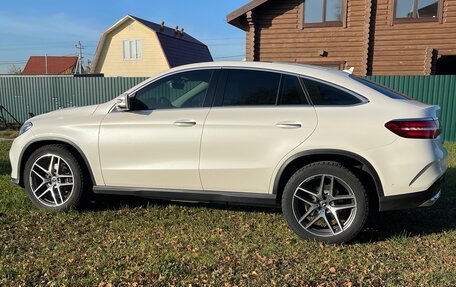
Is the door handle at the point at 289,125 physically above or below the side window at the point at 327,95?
below

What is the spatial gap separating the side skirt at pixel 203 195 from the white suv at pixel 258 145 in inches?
0.4

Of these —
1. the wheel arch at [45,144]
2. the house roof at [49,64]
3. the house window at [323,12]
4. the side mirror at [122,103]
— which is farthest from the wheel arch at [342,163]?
the house roof at [49,64]

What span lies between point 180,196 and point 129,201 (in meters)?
1.27

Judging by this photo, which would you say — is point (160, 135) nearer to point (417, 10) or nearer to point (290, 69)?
point (290, 69)

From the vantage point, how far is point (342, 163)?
410 centimetres

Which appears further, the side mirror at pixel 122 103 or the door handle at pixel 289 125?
the side mirror at pixel 122 103

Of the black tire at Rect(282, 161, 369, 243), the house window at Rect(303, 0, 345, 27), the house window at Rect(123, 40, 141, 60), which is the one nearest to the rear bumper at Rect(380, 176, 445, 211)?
the black tire at Rect(282, 161, 369, 243)

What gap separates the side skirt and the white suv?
0.01 metres

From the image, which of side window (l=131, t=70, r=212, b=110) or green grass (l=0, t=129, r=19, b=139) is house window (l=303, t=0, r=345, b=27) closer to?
green grass (l=0, t=129, r=19, b=139)

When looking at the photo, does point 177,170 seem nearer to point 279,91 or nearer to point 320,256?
point 279,91

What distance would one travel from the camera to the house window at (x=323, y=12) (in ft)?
51.5

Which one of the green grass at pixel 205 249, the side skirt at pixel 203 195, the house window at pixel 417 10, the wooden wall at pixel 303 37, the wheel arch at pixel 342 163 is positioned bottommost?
the green grass at pixel 205 249

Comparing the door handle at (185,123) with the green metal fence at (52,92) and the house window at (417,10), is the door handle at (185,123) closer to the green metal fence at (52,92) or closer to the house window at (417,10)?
the green metal fence at (52,92)

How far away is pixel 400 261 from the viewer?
12.5ft
